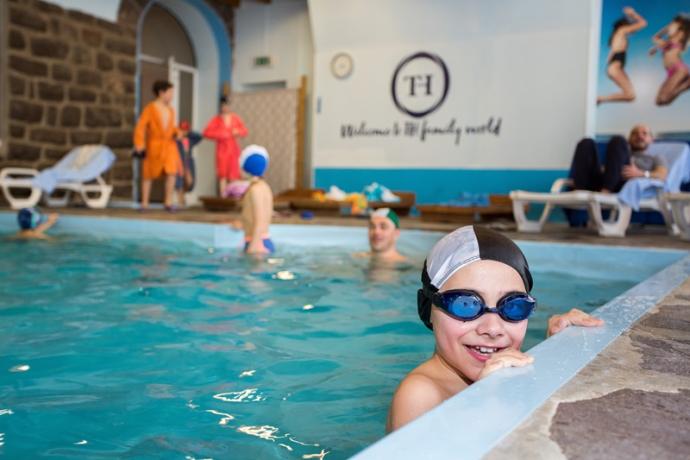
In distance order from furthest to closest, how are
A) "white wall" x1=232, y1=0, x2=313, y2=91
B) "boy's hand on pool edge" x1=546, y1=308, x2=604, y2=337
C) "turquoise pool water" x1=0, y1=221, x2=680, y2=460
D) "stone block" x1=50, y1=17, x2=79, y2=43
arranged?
"white wall" x1=232, y1=0, x2=313, y2=91 → "stone block" x1=50, y1=17, x2=79, y2=43 → "boy's hand on pool edge" x1=546, y1=308, x2=604, y2=337 → "turquoise pool water" x1=0, y1=221, x2=680, y2=460

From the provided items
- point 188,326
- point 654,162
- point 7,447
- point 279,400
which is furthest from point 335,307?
point 654,162

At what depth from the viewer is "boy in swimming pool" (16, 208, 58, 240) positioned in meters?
6.26

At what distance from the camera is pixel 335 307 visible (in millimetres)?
3730

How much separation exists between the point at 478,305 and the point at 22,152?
997 cm

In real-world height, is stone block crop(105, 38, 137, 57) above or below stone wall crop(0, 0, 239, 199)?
above

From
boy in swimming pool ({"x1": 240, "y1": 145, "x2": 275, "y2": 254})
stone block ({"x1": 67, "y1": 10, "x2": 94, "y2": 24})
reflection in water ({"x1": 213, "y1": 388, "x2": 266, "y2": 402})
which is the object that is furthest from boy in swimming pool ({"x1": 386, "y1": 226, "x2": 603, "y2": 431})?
stone block ({"x1": 67, "y1": 10, "x2": 94, "y2": 24})

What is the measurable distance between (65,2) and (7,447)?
10.3m

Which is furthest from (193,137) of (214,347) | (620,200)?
(214,347)

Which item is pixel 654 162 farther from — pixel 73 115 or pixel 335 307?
pixel 73 115

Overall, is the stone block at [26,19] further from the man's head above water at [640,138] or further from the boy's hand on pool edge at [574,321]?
the boy's hand on pool edge at [574,321]

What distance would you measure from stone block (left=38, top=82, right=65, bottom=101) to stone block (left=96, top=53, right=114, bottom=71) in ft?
2.96

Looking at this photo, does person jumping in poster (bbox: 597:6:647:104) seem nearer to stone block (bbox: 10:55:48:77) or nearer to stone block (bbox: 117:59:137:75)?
stone block (bbox: 117:59:137:75)

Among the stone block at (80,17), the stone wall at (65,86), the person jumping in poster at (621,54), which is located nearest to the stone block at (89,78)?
the stone wall at (65,86)

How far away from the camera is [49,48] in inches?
401
